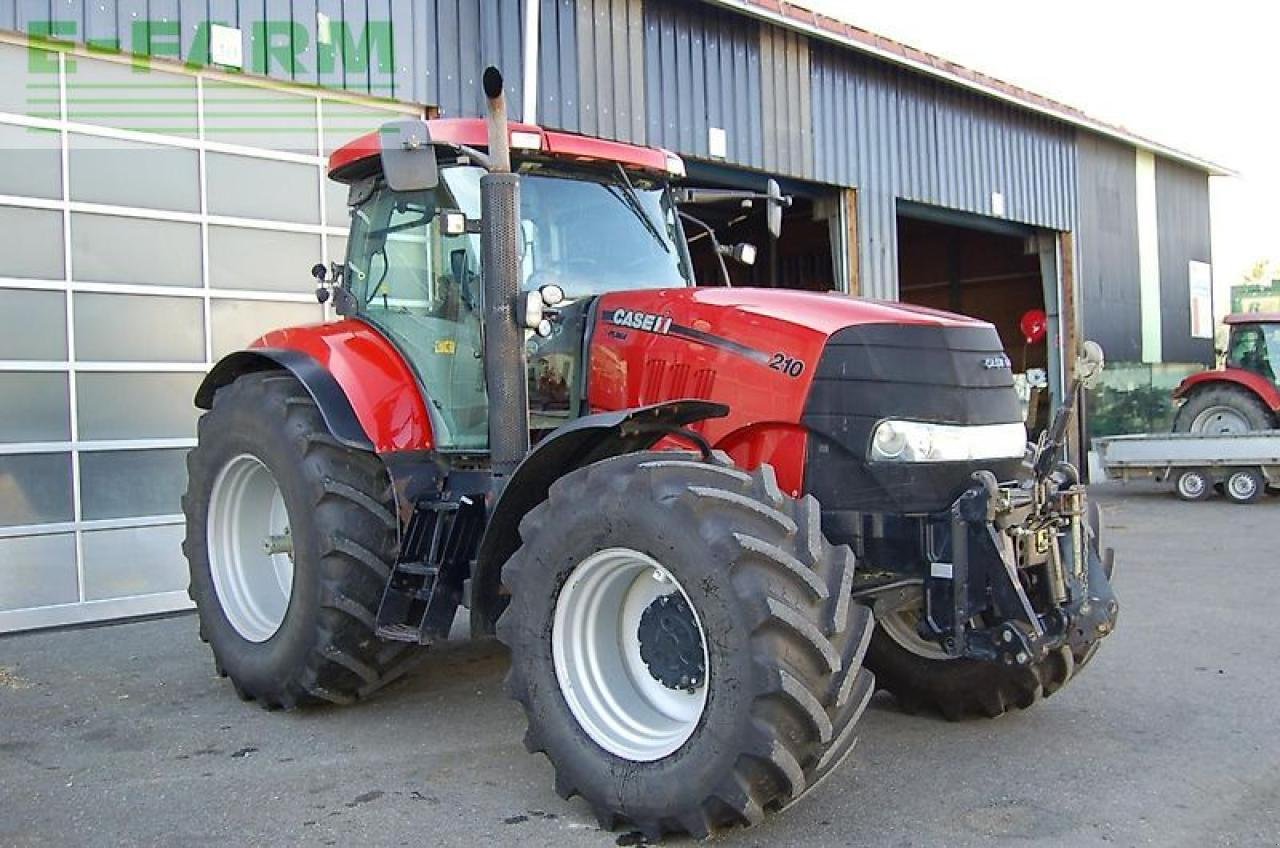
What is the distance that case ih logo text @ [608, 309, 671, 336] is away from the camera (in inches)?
176

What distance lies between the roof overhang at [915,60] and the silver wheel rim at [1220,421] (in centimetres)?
427

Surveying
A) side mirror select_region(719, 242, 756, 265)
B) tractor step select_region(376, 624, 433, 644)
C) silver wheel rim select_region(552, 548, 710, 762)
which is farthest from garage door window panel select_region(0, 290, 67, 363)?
silver wheel rim select_region(552, 548, 710, 762)

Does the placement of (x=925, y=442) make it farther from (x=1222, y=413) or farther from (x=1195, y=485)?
(x=1222, y=413)

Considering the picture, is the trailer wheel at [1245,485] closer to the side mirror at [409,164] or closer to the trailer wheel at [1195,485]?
the trailer wheel at [1195,485]

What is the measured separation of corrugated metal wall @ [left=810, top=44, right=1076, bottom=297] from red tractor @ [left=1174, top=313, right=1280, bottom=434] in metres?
2.98

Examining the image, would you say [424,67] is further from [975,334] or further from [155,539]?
[975,334]

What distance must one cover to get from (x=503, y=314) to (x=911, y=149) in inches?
411

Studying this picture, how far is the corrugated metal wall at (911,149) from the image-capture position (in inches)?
507

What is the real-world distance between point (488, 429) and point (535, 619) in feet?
3.49

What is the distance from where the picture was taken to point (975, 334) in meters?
4.38

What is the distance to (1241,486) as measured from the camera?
14469mm

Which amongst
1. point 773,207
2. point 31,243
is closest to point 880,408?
point 773,207

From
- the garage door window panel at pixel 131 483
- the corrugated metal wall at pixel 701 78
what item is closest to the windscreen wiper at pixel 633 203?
the garage door window panel at pixel 131 483

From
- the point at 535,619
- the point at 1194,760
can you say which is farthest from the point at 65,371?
the point at 1194,760
